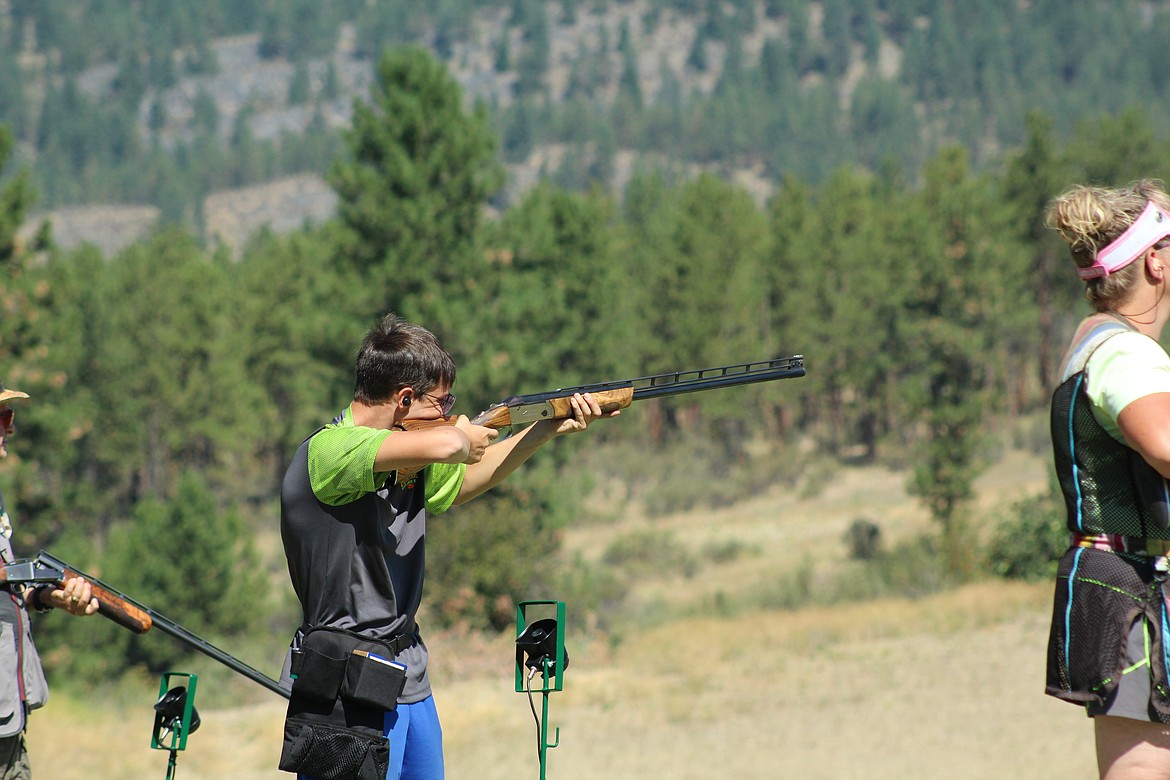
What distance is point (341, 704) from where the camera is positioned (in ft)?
10.0

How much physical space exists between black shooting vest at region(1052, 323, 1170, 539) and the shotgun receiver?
114 inches

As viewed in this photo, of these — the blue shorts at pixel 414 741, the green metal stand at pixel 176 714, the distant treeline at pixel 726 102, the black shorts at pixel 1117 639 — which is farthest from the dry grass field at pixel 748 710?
the distant treeline at pixel 726 102

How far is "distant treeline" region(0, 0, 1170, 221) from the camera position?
437ft

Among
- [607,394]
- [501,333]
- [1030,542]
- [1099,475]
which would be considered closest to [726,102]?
[501,333]

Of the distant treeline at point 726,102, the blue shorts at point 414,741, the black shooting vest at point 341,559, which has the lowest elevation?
the blue shorts at point 414,741

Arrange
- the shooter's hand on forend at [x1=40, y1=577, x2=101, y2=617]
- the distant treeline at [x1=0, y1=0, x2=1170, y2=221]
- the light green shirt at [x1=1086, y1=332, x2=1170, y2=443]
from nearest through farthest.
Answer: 1. the light green shirt at [x1=1086, y1=332, x2=1170, y2=443]
2. the shooter's hand on forend at [x1=40, y1=577, x2=101, y2=617]
3. the distant treeline at [x1=0, y1=0, x2=1170, y2=221]

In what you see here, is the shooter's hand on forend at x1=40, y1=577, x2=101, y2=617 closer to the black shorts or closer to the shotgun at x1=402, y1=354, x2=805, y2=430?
the shotgun at x1=402, y1=354, x2=805, y2=430

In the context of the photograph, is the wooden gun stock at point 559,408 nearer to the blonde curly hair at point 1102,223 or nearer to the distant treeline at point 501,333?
the blonde curly hair at point 1102,223

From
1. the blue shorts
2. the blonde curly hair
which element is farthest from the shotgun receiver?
the blonde curly hair

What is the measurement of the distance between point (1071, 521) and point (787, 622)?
1704 cm

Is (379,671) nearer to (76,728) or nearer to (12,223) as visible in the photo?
(76,728)

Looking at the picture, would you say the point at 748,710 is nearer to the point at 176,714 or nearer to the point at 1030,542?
the point at 1030,542

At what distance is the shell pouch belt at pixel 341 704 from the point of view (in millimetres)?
3006

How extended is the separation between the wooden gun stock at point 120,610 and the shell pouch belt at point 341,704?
128 cm
